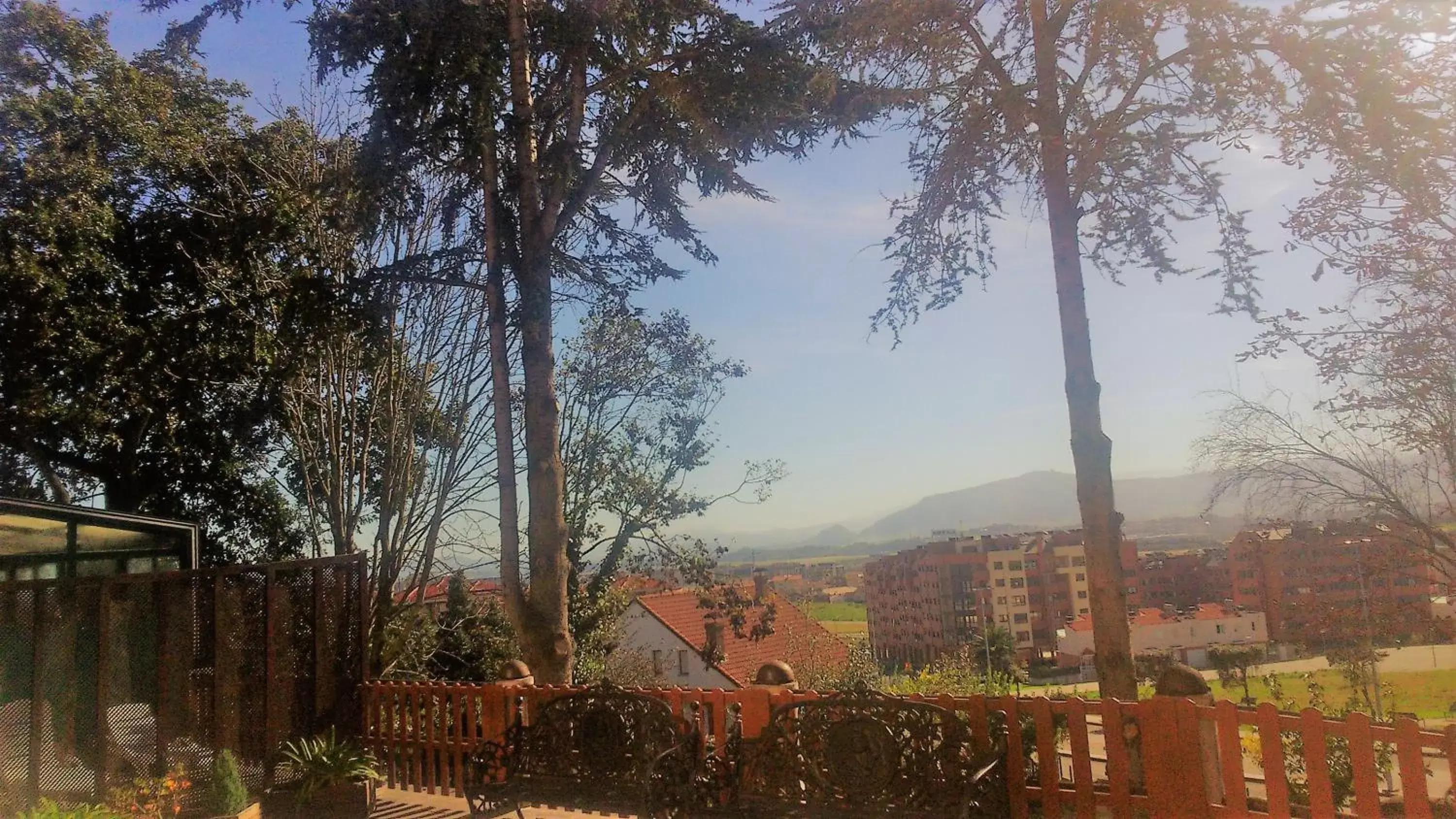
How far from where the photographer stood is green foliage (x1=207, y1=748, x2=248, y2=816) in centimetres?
595

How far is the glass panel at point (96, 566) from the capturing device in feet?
32.1

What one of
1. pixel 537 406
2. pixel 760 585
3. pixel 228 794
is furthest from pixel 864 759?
pixel 760 585

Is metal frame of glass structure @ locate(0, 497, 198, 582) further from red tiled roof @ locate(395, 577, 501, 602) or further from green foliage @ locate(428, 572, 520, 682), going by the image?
green foliage @ locate(428, 572, 520, 682)

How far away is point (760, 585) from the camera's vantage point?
16.9 meters

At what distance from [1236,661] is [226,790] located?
31.3ft

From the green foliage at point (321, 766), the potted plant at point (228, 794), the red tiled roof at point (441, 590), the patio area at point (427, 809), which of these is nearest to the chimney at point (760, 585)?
the red tiled roof at point (441, 590)

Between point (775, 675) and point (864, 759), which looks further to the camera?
point (775, 675)

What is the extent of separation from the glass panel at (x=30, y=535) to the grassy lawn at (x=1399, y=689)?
11.5m

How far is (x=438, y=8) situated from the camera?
8133 mm

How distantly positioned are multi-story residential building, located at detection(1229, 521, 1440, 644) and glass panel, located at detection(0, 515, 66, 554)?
42.8 feet

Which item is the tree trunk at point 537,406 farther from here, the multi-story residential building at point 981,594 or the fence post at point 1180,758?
the multi-story residential building at point 981,594

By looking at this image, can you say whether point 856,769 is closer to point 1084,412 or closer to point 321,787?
point 1084,412

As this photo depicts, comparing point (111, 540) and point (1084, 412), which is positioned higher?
point (1084, 412)

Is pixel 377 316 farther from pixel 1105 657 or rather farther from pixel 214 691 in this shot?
pixel 1105 657
